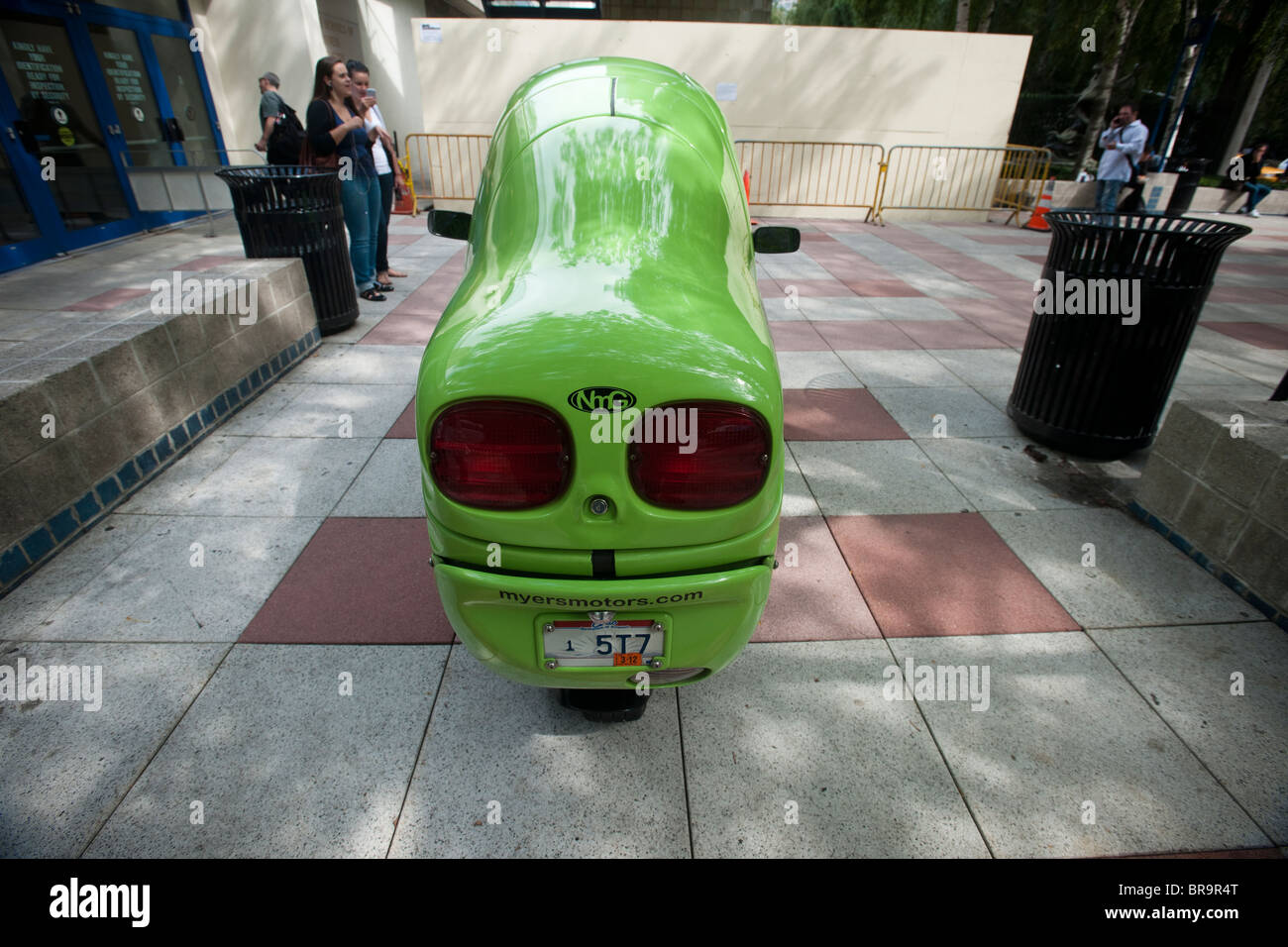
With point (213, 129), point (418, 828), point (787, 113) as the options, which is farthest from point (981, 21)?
point (418, 828)

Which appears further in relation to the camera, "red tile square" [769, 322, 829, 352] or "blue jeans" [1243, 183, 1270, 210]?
"blue jeans" [1243, 183, 1270, 210]

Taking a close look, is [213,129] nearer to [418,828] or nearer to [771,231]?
[771,231]

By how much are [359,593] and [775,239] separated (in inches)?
112

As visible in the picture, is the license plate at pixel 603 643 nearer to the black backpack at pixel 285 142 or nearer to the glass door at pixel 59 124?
the black backpack at pixel 285 142

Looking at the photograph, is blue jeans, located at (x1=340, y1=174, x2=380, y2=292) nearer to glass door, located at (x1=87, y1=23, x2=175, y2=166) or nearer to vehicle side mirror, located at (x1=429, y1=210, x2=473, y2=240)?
vehicle side mirror, located at (x1=429, y1=210, x2=473, y2=240)

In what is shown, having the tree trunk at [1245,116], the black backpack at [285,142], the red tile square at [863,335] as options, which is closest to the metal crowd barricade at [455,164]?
the black backpack at [285,142]

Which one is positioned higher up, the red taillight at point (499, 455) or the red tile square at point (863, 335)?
the red taillight at point (499, 455)

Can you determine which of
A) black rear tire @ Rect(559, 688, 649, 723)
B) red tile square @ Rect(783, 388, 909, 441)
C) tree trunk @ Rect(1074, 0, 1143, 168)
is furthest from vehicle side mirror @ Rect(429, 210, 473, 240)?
tree trunk @ Rect(1074, 0, 1143, 168)

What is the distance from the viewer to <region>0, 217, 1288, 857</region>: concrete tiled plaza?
6.84 feet

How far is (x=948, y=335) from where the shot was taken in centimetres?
671

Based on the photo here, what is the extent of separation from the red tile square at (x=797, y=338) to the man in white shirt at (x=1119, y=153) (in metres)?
7.56

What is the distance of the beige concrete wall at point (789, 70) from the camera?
12828mm

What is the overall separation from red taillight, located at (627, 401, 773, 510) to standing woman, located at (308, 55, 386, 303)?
5860 mm

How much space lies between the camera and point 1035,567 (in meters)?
3.32
